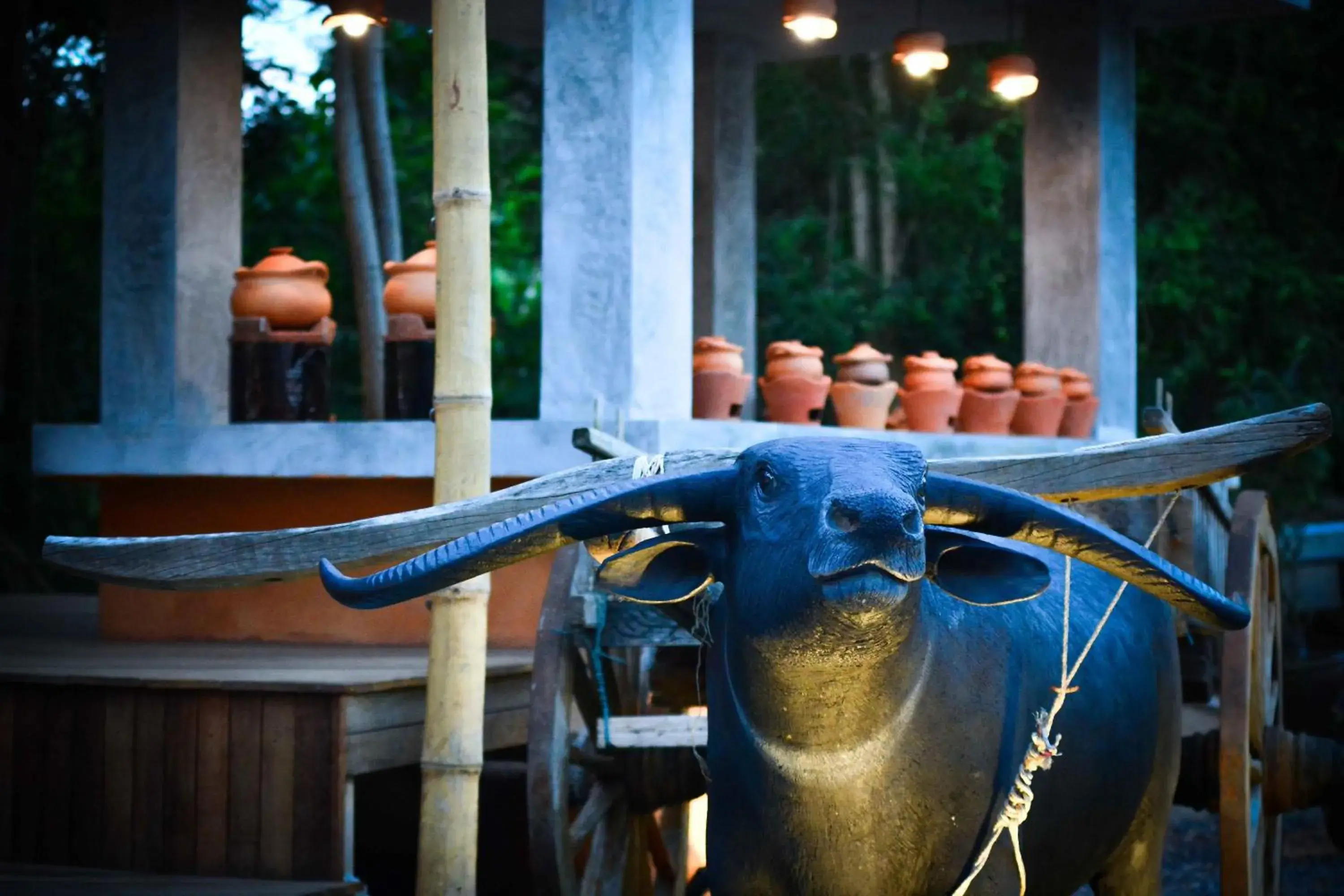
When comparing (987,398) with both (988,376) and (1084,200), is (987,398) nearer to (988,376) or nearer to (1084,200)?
(988,376)

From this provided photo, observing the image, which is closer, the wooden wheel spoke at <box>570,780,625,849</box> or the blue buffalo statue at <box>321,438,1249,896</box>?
the blue buffalo statue at <box>321,438,1249,896</box>

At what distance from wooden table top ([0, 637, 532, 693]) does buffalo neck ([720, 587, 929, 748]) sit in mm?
2239

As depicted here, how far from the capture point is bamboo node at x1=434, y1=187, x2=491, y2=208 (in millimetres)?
3836

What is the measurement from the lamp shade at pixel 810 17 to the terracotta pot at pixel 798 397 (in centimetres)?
164

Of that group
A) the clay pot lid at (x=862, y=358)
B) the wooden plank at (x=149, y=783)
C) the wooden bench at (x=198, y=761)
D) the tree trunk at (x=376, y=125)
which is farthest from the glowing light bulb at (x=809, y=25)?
the wooden plank at (x=149, y=783)

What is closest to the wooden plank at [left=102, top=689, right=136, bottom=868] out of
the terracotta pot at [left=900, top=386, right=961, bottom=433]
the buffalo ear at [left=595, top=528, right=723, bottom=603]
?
the buffalo ear at [left=595, top=528, right=723, bottom=603]

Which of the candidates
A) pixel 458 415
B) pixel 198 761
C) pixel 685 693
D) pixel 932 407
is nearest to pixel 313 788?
pixel 198 761

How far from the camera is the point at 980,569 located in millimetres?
2705

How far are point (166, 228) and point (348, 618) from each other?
174cm

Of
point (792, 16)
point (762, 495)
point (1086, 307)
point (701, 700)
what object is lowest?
point (701, 700)

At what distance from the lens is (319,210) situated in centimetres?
1398

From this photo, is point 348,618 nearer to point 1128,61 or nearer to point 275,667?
point 275,667

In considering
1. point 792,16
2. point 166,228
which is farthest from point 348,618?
point 792,16

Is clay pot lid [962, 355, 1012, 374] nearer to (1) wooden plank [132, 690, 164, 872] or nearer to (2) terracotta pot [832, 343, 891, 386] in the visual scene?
(2) terracotta pot [832, 343, 891, 386]
